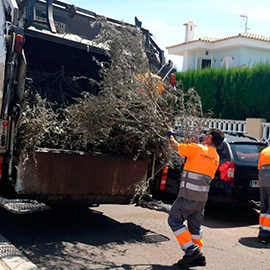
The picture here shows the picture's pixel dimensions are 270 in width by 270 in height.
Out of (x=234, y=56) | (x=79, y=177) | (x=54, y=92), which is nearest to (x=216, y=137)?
(x=79, y=177)

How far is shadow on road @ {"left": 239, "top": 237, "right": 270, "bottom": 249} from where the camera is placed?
5.34 meters

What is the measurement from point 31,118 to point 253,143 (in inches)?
157

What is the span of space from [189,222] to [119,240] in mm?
1043

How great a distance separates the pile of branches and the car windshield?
160 centimetres

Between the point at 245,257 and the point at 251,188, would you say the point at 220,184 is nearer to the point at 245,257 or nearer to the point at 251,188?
the point at 251,188

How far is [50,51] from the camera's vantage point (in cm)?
618

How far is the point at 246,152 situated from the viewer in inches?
267

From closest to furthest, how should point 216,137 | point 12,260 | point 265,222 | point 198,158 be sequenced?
point 12,260 → point 198,158 → point 216,137 → point 265,222

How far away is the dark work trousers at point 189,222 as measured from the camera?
430 centimetres

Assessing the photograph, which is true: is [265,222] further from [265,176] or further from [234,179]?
[234,179]

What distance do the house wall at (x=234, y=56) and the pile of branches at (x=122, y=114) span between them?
62.3ft

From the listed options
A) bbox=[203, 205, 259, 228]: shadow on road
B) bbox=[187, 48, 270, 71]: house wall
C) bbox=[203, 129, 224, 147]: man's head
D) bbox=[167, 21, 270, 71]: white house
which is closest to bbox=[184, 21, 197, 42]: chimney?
bbox=[167, 21, 270, 71]: white house

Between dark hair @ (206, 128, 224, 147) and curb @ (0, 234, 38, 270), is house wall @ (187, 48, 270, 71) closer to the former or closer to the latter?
dark hair @ (206, 128, 224, 147)

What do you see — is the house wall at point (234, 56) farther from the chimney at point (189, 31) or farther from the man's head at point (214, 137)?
the man's head at point (214, 137)
